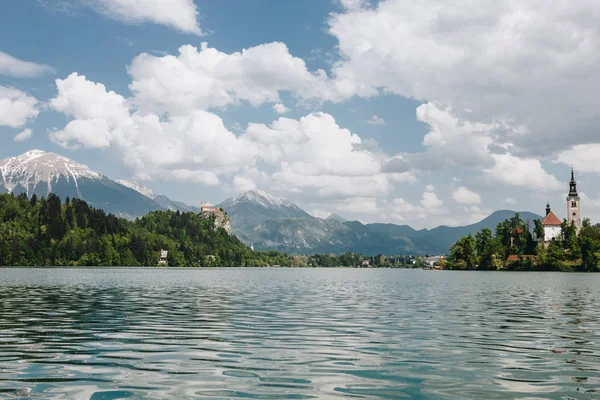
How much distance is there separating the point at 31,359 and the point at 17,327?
11.7 metres

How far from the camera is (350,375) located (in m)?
19.0

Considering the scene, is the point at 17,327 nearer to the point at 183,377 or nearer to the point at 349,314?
the point at 183,377

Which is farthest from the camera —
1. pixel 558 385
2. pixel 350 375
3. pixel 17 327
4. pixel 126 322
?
pixel 126 322

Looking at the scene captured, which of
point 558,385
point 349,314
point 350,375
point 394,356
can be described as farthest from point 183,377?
point 349,314

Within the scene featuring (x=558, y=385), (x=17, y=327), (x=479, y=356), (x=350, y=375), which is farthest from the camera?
(x=17, y=327)

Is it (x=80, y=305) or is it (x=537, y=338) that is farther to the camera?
(x=80, y=305)

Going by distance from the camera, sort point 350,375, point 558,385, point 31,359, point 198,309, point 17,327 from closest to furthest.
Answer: point 558,385 → point 350,375 → point 31,359 → point 17,327 → point 198,309

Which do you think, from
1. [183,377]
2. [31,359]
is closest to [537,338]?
[183,377]

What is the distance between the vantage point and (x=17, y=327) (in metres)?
32.1

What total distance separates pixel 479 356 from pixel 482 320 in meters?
15.8

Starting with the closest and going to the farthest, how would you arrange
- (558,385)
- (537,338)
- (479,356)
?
(558,385) → (479,356) → (537,338)

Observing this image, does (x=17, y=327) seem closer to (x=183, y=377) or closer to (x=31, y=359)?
(x=31, y=359)

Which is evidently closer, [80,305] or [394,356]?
[394,356]

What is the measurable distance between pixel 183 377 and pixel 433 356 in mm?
10187
